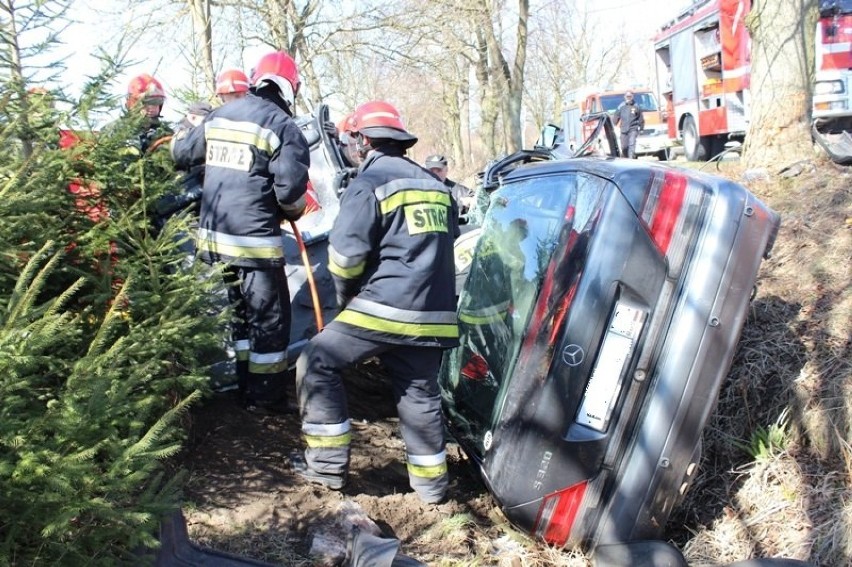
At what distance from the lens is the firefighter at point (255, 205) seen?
12.3 feet

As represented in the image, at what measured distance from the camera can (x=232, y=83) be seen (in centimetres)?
490

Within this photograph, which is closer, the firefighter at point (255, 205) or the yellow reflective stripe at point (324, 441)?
the yellow reflective stripe at point (324, 441)

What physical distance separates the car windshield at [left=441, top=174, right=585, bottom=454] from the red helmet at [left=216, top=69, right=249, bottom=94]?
6.89ft

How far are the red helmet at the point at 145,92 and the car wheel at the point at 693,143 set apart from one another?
1254 centimetres

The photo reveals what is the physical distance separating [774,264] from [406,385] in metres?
2.69

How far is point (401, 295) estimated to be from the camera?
3.29 meters

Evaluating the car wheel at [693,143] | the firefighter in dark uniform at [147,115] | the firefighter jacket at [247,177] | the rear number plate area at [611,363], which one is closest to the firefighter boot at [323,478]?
the firefighter jacket at [247,177]

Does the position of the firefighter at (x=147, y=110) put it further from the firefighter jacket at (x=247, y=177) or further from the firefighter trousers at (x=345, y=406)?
the firefighter trousers at (x=345, y=406)

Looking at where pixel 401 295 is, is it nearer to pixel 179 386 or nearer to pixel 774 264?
pixel 179 386

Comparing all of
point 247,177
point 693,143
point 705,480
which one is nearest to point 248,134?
point 247,177

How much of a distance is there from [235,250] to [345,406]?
3.30 ft

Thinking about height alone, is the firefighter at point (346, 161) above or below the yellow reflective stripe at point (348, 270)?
above

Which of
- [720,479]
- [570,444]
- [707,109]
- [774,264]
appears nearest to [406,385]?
[570,444]

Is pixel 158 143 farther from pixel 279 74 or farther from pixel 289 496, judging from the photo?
pixel 289 496
